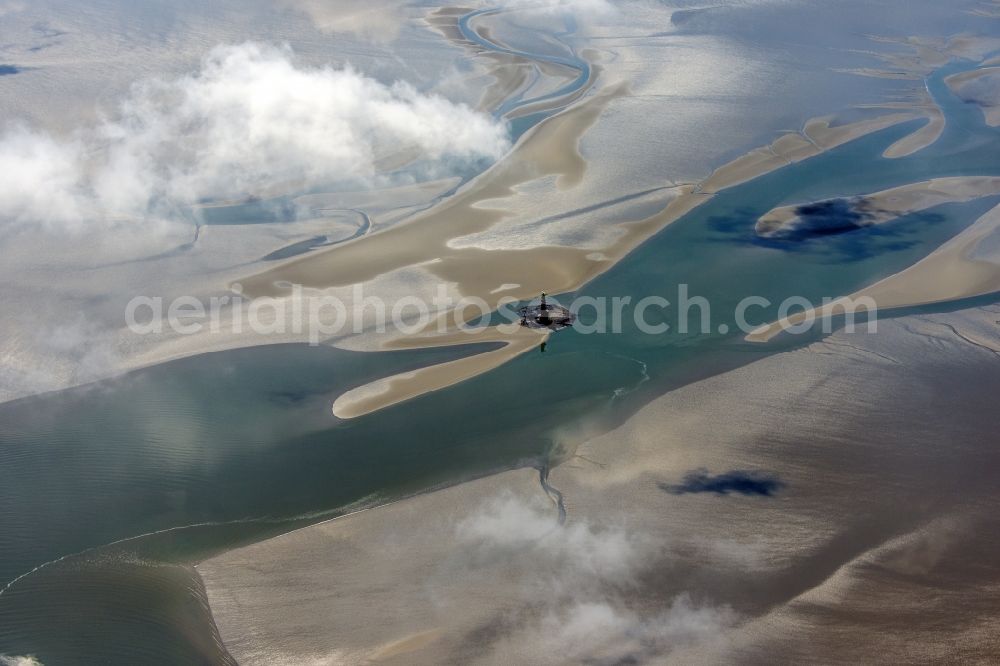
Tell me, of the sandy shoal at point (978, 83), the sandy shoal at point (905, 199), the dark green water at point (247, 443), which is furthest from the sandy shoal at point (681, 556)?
the sandy shoal at point (978, 83)

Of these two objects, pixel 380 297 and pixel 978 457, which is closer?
pixel 978 457

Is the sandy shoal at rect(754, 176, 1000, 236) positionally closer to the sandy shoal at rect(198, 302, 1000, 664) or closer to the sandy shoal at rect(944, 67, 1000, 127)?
the sandy shoal at rect(944, 67, 1000, 127)

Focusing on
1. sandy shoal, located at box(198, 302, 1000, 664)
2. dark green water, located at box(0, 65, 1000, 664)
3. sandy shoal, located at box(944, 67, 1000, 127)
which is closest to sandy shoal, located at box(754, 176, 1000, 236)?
dark green water, located at box(0, 65, 1000, 664)

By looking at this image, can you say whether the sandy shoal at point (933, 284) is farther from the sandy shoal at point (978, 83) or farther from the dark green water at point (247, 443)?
the sandy shoal at point (978, 83)

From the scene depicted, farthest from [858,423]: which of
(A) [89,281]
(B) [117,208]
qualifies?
(B) [117,208]

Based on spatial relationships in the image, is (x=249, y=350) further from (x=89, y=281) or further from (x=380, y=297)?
(x=89, y=281)

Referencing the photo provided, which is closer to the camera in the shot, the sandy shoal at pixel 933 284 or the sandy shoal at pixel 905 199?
the sandy shoal at pixel 933 284

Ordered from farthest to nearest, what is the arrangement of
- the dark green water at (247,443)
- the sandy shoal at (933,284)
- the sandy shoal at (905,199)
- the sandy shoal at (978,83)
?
1. the sandy shoal at (978,83)
2. the sandy shoal at (905,199)
3. the sandy shoal at (933,284)
4. the dark green water at (247,443)

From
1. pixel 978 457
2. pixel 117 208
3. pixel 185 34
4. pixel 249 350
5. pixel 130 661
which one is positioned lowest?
pixel 130 661
